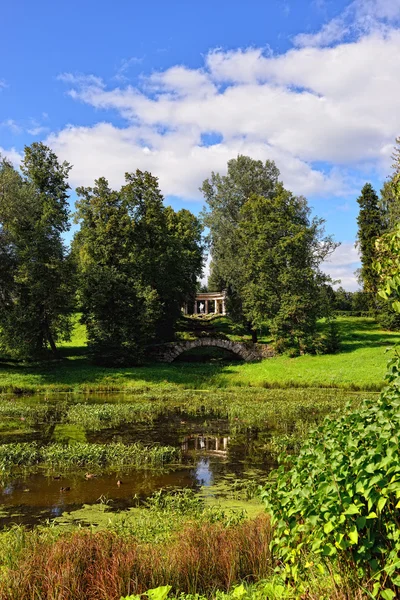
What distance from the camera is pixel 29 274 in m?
38.1

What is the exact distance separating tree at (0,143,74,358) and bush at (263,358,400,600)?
35.5 m

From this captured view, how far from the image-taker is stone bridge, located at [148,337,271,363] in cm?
4797

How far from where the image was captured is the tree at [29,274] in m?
37.8

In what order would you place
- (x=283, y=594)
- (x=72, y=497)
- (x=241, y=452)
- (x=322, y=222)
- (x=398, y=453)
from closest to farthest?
1. (x=398, y=453)
2. (x=283, y=594)
3. (x=72, y=497)
4. (x=241, y=452)
5. (x=322, y=222)

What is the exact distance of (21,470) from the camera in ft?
43.6

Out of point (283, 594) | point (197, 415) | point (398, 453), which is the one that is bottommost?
point (197, 415)

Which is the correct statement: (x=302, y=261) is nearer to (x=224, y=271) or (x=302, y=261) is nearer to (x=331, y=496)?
(x=224, y=271)

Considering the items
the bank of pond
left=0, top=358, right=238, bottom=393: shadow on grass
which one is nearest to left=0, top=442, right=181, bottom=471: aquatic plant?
the bank of pond

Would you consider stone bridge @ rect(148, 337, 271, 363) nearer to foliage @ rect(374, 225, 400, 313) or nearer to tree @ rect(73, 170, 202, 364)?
tree @ rect(73, 170, 202, 364)

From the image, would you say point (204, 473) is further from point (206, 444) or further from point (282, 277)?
point (282, 277)

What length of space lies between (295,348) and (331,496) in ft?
142

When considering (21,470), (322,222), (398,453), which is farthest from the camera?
(322,222)

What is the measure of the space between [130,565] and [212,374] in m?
34.7

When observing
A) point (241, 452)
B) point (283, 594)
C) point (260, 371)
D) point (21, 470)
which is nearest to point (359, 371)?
point (260, 371)
